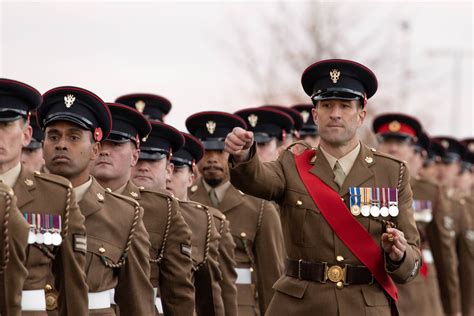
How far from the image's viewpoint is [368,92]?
29.9 ft

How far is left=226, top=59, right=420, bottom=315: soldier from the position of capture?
28.5 feet

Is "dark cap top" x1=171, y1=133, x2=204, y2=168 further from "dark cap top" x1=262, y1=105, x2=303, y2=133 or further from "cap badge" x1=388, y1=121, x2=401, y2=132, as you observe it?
"cap badge" x1=388, y1=121, x2=401, y2=132

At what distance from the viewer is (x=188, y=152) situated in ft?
36.6

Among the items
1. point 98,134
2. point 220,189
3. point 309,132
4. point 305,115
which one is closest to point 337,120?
point 98,134

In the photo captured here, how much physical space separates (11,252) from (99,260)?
1447mm

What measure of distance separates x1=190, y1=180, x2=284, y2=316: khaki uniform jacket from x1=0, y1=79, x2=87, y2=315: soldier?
390cm

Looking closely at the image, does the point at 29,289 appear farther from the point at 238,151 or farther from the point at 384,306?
the point at 384,306

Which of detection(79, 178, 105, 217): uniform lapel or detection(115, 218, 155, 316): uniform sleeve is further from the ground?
detection(79, 178, 105, 217): uniform lapel

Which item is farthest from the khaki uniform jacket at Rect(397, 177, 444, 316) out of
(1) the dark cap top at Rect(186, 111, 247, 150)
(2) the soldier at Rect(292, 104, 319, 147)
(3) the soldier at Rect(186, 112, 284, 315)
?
(1) the dark cap top at Rect(186, 111, 247, 150)

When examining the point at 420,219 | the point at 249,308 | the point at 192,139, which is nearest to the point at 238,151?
the point at 192,139

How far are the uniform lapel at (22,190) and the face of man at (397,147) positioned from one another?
723 centimetres

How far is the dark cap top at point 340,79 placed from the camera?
8.87 metres

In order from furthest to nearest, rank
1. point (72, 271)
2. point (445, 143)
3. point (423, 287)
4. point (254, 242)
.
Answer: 1. point (445, 143)
2. point (423, 287)
3. point (254, 242)
4. point (72, 271)

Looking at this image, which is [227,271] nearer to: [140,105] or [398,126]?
[140,105]
